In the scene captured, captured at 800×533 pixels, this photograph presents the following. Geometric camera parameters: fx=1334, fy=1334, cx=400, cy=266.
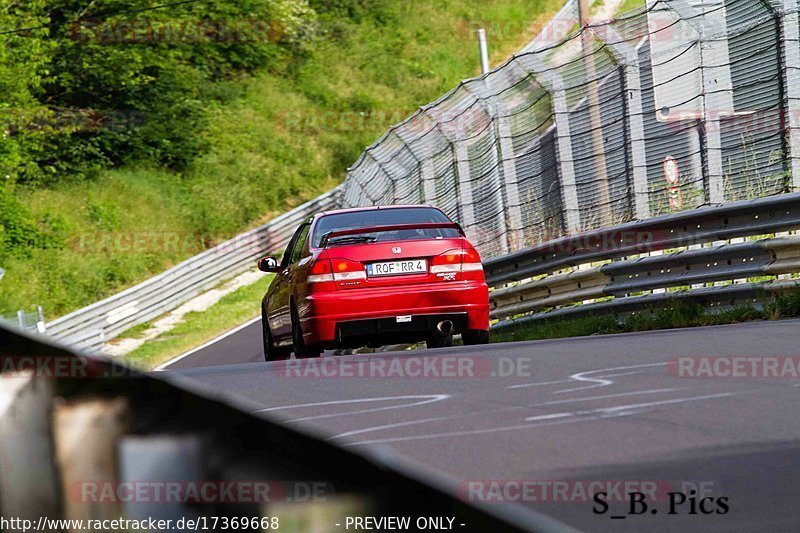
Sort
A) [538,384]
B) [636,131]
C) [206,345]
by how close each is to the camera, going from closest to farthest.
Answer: [538,384] → [636,131] → [206,345]

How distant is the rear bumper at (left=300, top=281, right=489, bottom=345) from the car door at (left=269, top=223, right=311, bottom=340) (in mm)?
1184

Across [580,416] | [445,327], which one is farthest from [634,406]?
[445,327]

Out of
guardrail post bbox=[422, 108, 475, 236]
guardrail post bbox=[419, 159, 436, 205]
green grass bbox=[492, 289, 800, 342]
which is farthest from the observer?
guardrail post bbox=[419, 159, 436, 205]

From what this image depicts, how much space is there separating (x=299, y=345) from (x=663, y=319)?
3.60 meters

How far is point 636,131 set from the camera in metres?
15.2

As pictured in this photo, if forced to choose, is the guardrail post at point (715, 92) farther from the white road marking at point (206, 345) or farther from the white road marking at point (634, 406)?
the white road marking at point (206, 345)

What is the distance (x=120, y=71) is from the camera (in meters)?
44.8

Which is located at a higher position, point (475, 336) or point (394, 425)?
point (475, 336)

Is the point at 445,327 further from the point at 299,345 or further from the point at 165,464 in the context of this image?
the point at 165,464

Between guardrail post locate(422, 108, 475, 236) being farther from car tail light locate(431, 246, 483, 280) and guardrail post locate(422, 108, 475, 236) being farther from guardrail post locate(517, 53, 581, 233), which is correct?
car tail light locate(431, 246, 483, 280)

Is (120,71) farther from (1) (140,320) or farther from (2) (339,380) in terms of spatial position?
(2) (339,380)

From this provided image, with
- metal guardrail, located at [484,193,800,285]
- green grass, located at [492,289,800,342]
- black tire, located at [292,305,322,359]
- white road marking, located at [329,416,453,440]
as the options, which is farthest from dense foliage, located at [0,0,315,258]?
white road marking, located at [329,416,453,440]

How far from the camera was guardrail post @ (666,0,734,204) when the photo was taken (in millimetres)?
13898

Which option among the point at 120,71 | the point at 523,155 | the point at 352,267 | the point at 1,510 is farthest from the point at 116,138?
the point at 1,510
